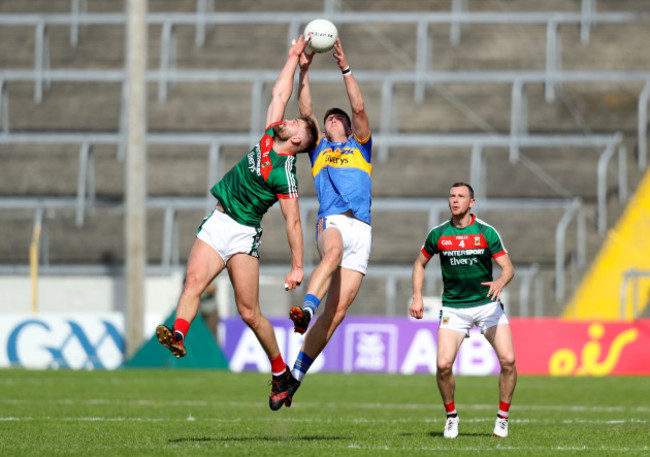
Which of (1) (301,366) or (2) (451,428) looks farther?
(2) (451,428)

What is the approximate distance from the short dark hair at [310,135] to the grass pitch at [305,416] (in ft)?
8.10

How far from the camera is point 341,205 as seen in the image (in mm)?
10352

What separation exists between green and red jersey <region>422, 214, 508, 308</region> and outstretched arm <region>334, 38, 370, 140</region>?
1.25 m

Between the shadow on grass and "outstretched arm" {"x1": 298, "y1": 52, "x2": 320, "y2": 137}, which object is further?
"outstretched arm" {"x1": 298, "y1": 52, "x2": 320, "y2": 137}

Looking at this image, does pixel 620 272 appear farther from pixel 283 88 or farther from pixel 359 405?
pixel 283 88

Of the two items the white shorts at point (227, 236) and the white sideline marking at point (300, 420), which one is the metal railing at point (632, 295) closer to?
the white sideline marking at point (300, 420)

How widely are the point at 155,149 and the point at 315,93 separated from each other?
4226 millimetres

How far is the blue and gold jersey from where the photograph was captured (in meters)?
10.4

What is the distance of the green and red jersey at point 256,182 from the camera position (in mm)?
9789

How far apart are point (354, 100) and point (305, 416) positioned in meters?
4.37

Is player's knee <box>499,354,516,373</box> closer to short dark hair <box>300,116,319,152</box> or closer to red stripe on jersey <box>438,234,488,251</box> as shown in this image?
red stripe on jersey <box>438,234,488,251</box>

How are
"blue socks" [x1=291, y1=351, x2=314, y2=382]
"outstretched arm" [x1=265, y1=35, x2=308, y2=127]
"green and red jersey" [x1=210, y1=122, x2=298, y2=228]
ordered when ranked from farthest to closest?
1. "blue socks" [x1=291, y1=351, x2=314, y2=382]
2. "outstretched arm" [x1=265, y1=35, x2=308, y2=127]
3. "green and red jersey" [x1=210, y1=122, x2=298, y2=228]

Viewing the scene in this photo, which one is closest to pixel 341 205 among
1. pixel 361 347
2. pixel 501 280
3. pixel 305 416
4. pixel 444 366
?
pixel 501 280

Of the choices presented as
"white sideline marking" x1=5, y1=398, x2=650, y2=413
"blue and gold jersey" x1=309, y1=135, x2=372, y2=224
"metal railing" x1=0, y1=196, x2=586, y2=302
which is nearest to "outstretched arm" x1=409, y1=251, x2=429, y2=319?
"blue and gold jersey" x1=309, y1=135, x2=372, y2=224
